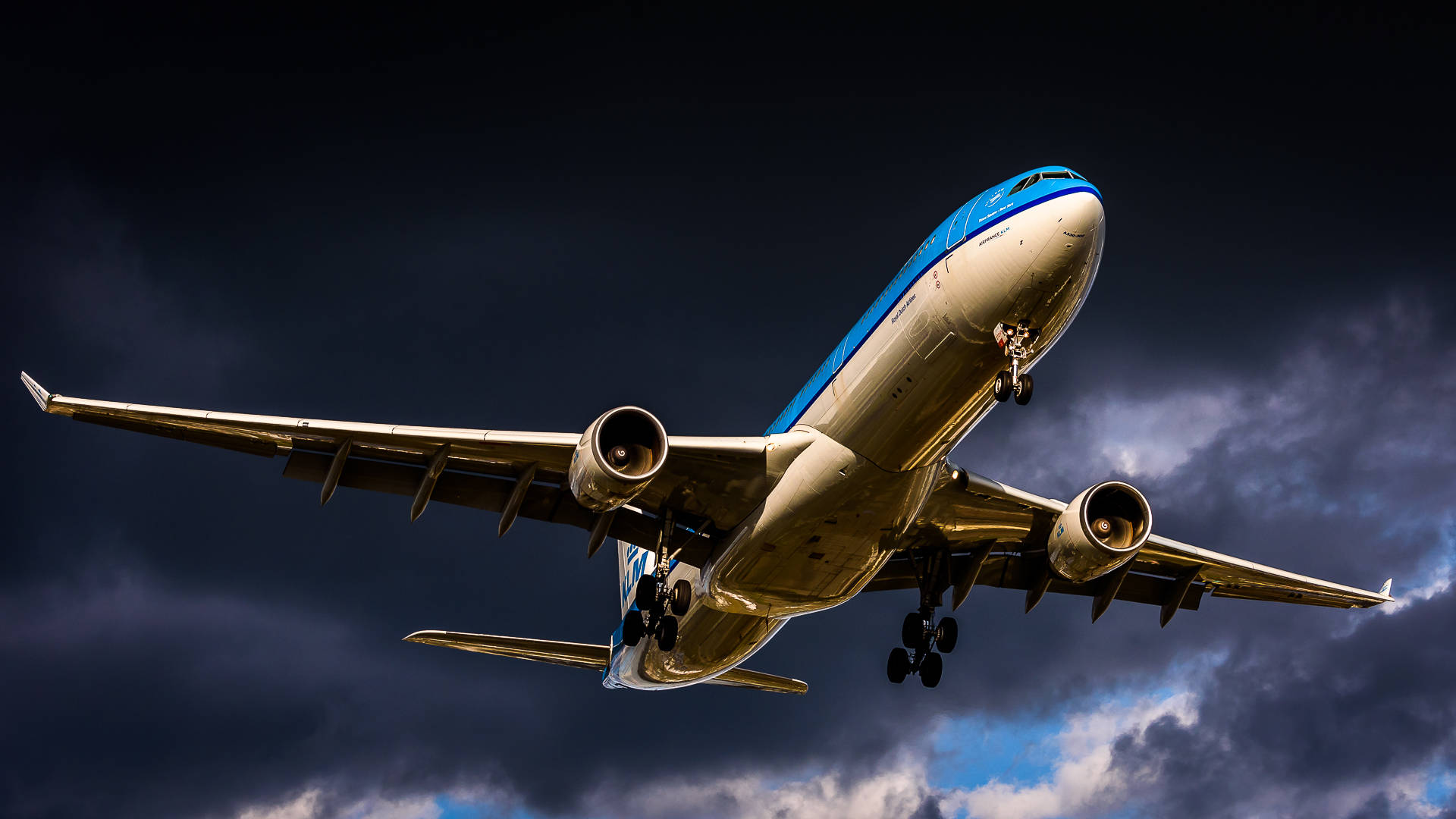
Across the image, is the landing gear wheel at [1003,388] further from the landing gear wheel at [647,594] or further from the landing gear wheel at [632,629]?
the landing gear wheel at [632,629]

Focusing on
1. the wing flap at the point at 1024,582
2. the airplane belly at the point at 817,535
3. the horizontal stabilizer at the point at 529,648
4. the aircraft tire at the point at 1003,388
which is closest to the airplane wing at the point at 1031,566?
the wing flap at the point at 1024,582

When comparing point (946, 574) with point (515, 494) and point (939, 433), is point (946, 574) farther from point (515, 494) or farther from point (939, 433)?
point (515, 494)

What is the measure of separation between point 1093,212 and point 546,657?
18132 millimetres

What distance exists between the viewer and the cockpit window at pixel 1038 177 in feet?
58.8

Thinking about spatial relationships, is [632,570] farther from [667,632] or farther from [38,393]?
[38,393]

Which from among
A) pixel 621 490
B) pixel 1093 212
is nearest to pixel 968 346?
pixel 1093 212

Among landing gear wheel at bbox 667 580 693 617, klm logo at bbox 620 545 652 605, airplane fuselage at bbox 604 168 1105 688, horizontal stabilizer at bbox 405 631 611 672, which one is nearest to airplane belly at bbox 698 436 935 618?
airplane fuselage at bbox 604 168 1105 688

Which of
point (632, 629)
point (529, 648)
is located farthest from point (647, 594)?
point (529, 648)

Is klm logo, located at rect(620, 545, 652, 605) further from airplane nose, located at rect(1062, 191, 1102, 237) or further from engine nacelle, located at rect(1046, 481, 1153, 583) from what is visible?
airplane nose, located at rect(1062, 191, 1102, 237)

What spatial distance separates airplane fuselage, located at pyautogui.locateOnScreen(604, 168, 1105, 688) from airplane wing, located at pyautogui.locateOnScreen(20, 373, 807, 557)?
706 millimetres

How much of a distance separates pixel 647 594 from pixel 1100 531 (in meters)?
8.40

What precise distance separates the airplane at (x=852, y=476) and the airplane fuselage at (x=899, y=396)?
35 millimetres

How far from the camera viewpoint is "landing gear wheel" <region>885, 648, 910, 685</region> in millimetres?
26406

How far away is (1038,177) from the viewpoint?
59.4 feet
